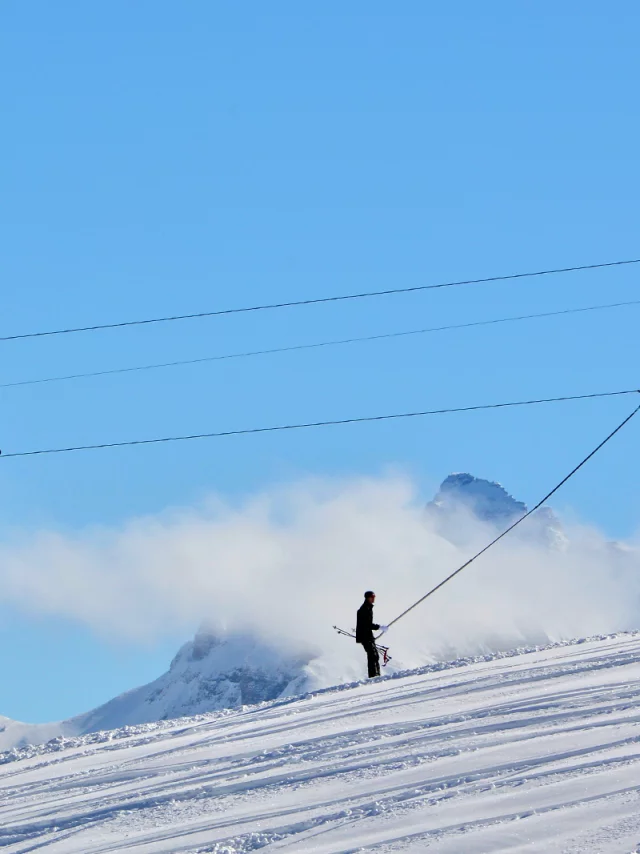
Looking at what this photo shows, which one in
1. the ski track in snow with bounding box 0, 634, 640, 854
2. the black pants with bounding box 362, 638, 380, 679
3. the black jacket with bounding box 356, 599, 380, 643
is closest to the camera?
the ski track in snow with bounding box 0, 634, 640, 854

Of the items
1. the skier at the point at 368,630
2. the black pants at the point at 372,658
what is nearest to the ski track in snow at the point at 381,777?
the skier at the point at 368,630

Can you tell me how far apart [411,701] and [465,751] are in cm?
419

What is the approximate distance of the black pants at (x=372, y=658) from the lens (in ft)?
78.8

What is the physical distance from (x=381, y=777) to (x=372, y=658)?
10781 mm

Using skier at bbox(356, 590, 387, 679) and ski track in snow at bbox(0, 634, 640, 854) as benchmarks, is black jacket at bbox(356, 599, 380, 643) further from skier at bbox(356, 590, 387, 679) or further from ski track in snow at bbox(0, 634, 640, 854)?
ski track in snow at bbox(0, 634, 640, 854)

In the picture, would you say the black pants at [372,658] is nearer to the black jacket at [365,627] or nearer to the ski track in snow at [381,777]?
the black jacket at [365,627]

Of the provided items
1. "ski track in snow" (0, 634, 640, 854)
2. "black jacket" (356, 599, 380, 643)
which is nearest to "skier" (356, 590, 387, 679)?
"black jacket" (356, 599, 380, 643)

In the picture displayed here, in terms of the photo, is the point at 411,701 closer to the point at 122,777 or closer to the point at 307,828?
the point at 122,777

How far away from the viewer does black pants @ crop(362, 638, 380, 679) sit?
24016mm

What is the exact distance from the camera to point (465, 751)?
1389cm

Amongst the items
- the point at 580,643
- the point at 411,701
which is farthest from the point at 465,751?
the point at 580,643

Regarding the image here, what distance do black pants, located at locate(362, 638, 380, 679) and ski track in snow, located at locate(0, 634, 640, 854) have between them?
3.66 m

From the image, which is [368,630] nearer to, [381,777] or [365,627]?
[365,627]

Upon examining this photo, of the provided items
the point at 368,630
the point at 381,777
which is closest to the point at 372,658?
the point at 368,630
